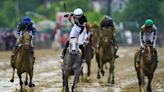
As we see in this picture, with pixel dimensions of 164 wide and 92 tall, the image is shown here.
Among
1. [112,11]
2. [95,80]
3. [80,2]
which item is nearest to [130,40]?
[112,11]

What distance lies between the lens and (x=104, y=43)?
21.1 m

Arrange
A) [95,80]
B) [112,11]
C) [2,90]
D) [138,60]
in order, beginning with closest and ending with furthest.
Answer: [138,60] < [2,90] < [95,80] < [112,11]

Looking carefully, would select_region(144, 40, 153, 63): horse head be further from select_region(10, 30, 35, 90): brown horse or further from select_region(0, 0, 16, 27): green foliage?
select_region(0, 0, 16, 27): green foliage

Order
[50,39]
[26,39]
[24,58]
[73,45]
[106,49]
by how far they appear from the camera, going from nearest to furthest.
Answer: [73,45], [26,39], [24,58], [106,49], [50,39]

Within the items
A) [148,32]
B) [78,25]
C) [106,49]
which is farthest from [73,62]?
[106,49]

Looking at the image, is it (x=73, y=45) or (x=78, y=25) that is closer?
(x=73, y=45)

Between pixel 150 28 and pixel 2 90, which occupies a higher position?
pixel 150 28

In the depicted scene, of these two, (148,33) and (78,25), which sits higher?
(78,25)

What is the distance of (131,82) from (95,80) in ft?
5.37

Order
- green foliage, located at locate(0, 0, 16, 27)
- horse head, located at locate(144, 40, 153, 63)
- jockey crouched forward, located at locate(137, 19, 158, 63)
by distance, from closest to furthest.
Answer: horse head, located at locate(144, 40, 153, 63)
jockey crouched forward, located at locate(137, 19, 158, 63)
green foliage, located at locate(0, 0, 16, 27)

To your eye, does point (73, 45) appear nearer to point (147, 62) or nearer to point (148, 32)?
point (147, 62)

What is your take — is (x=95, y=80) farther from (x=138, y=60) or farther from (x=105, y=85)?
(x=138, y=60)

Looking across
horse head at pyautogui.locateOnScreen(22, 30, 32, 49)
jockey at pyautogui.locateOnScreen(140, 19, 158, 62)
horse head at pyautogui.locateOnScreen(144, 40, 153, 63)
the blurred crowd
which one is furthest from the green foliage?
horse head at pyautogui.locateOnScreen(144, 40, 153, 63)

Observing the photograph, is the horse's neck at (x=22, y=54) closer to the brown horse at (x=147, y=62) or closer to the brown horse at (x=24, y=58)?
the brown horse at (x=24, y=58)
